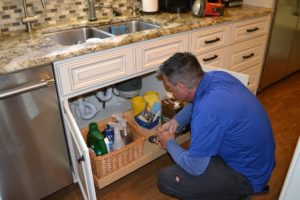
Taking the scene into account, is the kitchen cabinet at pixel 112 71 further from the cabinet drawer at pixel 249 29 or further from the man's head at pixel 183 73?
the man's head at pixel 183 73

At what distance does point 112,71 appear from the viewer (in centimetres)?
151

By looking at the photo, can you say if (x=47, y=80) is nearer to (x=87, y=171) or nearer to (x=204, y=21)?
(x=87, y=171)

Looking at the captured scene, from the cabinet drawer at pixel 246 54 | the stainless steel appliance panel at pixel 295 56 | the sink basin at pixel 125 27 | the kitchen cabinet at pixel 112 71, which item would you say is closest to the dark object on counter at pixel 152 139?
the kitchen cabinet at pixel 112 71

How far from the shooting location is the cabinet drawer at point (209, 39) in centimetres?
186

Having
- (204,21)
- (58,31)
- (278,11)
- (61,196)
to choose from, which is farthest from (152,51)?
(278,11)

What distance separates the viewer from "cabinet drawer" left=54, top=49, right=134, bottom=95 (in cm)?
132

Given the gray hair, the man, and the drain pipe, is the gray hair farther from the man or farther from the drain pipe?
the drain pipe

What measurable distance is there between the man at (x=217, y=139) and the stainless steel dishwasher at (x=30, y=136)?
0.60 metres

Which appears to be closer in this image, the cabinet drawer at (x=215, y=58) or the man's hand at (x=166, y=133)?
the man's hand at (x=166, y=133)

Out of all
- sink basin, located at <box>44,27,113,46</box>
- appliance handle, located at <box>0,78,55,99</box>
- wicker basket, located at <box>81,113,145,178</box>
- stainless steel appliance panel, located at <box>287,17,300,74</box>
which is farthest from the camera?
stainless steel appliance panel, located at <box>287,17,300,74</box>

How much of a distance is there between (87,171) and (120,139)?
22.6 inches

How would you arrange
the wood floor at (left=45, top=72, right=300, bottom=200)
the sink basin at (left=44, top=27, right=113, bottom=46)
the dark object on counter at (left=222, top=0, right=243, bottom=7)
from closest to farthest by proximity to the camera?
the wood floor at (left=45, top=72, right=300, bottom=200)
the sink basin at (left=44, top=27, right=113, bottom=46)
the dark object on counter at (left=222, top=0, right=243, bottom=7)

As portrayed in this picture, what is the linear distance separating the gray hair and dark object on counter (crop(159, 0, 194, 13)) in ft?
3.57

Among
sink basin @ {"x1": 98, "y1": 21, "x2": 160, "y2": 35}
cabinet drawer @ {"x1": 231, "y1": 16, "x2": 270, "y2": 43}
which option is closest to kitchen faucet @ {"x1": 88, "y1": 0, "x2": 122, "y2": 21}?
sink basin @ {"x1": 98, "y1": 21, "x2": 160, "y2": 35}
